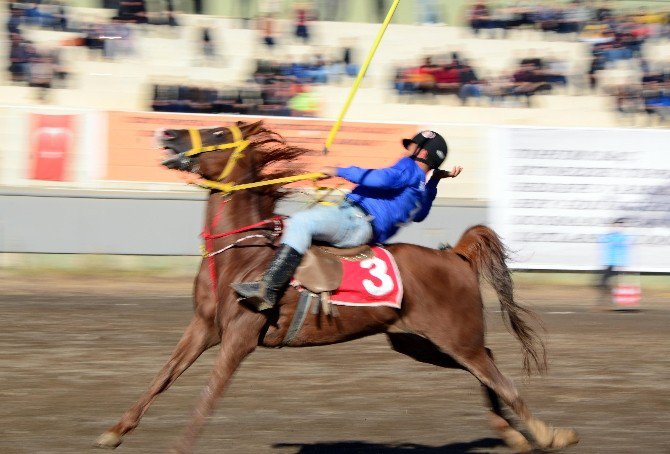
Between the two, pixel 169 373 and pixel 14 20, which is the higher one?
pixel 14 20

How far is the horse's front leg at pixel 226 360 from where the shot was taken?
19.1 ft

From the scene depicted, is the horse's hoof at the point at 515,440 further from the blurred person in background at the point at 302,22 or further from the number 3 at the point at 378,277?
the blurred person in background at the point at 302,22

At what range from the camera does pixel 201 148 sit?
6477 mm

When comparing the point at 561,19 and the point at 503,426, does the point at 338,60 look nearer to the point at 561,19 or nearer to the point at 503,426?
the point at 561,19

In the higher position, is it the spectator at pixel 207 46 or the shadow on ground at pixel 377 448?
the spectator at pixel 207 46

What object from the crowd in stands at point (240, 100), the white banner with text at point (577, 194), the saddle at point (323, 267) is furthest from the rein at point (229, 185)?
the crowd in stands at point (240, 100)

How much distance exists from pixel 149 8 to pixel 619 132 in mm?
9735

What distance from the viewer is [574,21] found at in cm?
2327

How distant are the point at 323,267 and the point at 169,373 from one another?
1.11 meters

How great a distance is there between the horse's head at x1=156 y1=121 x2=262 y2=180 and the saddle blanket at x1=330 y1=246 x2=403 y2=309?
972 mm

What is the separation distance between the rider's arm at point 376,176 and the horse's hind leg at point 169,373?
1227 millimetres

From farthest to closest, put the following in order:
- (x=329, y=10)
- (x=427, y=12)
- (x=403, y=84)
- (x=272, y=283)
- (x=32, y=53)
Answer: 1. (x=427, y=12)
2. (x=329, y=10)
3. (x=403, y=84)
4. (x=32, y=53)
5. (x=272, y=283)

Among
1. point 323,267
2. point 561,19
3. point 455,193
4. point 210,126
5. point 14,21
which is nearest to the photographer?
point 323,267

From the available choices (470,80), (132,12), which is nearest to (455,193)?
(470,80)
